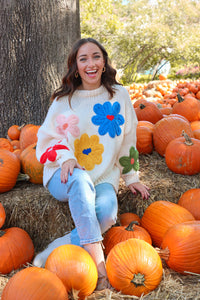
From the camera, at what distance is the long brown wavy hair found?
2.76m

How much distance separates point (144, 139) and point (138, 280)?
6.30 feet

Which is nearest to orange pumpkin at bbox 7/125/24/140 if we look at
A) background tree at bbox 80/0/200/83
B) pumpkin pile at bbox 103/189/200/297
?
pumpkin pile at bbox 103/189/200/297

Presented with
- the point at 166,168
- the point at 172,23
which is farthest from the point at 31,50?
the point at 172,23

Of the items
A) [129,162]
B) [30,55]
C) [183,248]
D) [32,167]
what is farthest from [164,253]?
[30,55]

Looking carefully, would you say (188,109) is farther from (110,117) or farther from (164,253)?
(164,253)

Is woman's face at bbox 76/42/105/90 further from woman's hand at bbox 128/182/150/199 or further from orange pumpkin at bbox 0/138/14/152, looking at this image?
orange pumpkin at bbox 0/138/14/152

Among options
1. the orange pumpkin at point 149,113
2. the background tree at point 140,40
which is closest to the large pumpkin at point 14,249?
the orange pumpkin at point 149,113

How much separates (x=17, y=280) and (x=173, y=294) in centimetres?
93

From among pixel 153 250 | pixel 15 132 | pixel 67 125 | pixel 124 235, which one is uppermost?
pixel 67 125

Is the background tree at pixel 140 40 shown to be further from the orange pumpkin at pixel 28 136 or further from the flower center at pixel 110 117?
the flower center at pixel 110 117

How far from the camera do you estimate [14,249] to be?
247 cm

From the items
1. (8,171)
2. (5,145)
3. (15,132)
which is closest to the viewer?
(8,171)

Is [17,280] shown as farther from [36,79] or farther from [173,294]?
[36,79]

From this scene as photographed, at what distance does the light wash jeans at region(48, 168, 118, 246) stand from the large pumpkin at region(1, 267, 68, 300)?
441 millimetres
